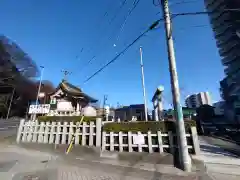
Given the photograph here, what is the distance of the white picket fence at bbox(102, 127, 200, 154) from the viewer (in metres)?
5.56

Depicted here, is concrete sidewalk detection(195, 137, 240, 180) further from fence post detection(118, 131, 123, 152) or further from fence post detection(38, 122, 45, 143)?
fence post detection(38, 122, 45, 143)

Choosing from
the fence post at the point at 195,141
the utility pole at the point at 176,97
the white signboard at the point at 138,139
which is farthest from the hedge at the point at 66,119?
the fence post at the point at 195,141

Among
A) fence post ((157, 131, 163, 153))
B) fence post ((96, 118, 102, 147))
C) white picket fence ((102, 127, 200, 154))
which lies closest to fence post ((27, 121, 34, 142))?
fence post ((96, 118, 102, 147))

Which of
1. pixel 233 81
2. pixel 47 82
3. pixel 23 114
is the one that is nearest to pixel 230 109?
pixel 233 81

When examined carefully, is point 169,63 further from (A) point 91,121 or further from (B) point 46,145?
(B) point 46,145

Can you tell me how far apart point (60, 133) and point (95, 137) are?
2.21 meters

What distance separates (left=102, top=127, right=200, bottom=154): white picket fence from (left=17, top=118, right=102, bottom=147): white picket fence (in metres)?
0.61

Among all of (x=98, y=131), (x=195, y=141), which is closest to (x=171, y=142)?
(x=195, y=141)

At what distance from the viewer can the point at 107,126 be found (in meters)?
6.83

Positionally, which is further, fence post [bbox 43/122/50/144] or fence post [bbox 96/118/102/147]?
fence post [bbox 43/122/50/144]

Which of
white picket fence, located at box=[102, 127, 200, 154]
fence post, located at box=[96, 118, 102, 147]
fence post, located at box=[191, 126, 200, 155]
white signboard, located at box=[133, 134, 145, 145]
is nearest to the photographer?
fence post, located at box=[191, 126, 200, 155]

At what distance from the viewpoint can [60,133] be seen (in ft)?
25.0

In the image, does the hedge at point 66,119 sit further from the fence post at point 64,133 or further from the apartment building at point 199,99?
the apartment building at point 199,99

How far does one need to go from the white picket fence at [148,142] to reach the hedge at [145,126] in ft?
0.59
